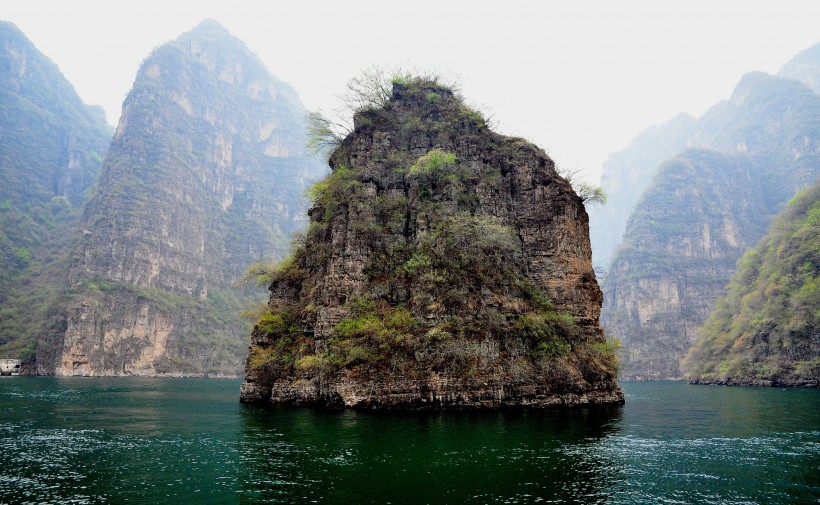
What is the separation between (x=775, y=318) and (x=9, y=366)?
159577 mm

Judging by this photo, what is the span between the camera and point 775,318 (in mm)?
90438

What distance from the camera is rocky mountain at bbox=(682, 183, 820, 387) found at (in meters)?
81.5

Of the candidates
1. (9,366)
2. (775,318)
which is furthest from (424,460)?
(9,366)

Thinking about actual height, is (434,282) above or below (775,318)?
below

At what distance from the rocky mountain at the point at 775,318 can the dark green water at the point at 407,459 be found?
58.1m

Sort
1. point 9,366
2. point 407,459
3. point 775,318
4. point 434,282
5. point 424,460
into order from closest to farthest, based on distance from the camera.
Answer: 1. point 424,460
2. point 407,459
3. point 434,282
4. point 775,318
5. point 9,366

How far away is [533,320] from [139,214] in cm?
16783

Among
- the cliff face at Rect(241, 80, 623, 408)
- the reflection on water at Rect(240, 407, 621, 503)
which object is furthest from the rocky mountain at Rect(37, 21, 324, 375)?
the reflection on water at Rect(240, 407, 621, 503)

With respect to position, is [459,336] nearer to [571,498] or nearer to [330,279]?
[330,279]

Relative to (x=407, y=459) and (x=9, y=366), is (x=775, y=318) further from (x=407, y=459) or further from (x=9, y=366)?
(x=9, y=366)

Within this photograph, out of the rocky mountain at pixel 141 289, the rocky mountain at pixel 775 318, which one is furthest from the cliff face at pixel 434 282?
the rocky mountain at pixel 141 289

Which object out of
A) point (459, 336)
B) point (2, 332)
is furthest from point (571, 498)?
point (2, 332)

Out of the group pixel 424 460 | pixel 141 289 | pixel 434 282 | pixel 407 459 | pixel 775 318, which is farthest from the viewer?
pixel 141 289

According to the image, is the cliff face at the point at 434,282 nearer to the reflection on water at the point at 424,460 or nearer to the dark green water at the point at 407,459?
the dark green water at the point at 407,459
